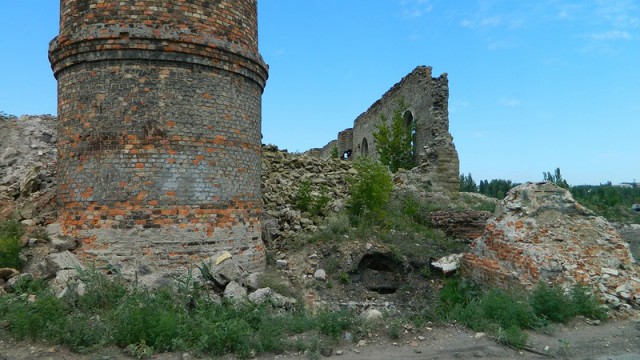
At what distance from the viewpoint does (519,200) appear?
8859 millimetres

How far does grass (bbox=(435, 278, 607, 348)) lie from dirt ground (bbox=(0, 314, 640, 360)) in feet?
0.55

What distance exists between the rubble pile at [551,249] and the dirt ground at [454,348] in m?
1.26

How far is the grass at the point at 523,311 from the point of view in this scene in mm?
5750

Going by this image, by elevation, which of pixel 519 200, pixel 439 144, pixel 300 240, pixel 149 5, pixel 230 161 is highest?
pixel 149 5

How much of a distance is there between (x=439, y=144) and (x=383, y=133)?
3.27 m

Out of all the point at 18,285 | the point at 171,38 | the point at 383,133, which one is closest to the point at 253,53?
the point at 171,38

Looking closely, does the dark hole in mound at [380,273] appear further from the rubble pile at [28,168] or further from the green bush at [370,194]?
the rubble pile at [28,168]

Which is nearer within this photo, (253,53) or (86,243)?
(86,243)

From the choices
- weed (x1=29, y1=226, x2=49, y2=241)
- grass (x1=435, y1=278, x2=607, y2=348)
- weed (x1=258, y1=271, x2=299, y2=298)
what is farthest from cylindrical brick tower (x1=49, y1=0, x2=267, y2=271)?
grass (x1=435, y1=278, x2=607, y2=348)

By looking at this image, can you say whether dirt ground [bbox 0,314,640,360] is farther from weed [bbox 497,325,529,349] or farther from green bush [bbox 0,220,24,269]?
green bush [bbox 0,220,24,269]

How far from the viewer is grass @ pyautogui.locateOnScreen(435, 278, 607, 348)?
575 centimetres

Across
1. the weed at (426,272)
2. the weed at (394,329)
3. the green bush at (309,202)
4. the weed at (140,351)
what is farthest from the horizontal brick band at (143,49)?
the weed at (426,272)

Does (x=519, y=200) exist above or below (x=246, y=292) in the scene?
above

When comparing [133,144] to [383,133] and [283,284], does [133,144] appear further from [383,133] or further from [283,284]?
[383,133]
